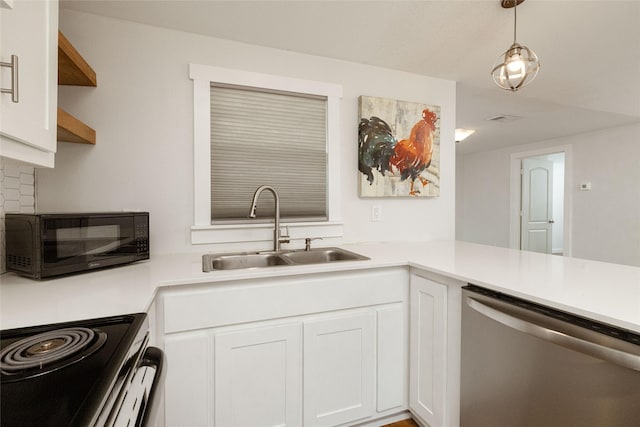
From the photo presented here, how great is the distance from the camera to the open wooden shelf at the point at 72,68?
120cm

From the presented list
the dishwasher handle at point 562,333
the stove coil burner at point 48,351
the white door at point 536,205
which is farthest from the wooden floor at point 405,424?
the white door at point 536,205

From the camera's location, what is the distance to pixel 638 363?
2.43 feet

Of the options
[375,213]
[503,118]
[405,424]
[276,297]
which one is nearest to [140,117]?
[276,297]

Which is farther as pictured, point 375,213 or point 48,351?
point 375,213

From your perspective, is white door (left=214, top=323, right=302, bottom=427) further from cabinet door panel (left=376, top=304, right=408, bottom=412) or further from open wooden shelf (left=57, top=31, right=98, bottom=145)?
open wooden shelf (left=57, top=31, right=98, bottom=145)

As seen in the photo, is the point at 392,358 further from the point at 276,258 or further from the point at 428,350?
the point at 276,258

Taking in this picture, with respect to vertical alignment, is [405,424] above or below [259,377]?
below

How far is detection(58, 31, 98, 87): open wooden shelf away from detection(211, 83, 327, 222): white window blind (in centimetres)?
60

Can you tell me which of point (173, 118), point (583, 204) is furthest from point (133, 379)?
point (583, 204)

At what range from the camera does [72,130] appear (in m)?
1.28

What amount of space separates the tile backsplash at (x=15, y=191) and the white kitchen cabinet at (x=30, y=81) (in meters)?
0.38

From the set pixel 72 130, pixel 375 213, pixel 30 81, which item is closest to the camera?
pixel 30 81

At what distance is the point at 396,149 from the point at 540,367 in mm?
1595

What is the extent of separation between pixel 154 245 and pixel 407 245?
64.1 inches
